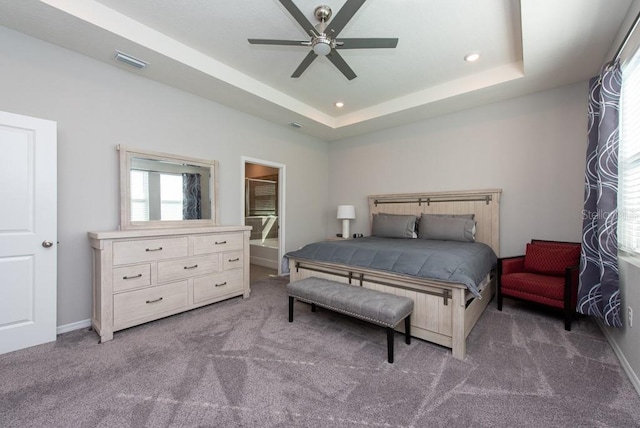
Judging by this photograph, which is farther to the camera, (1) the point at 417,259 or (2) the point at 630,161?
(1) the point at 417,259

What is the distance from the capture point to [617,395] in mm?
1680

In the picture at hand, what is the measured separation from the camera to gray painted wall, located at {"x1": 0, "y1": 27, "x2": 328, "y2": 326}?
2436mm

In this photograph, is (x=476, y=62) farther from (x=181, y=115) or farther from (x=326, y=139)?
(x=181, y=115)

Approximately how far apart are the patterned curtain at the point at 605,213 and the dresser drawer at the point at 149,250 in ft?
12.9

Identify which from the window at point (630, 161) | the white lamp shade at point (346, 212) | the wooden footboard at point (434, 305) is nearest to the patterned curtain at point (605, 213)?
the window at point (630, 161)

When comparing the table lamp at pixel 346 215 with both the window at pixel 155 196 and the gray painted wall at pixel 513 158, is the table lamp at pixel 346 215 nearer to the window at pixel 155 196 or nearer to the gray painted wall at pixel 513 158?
the gray painted wall at pixel 513 158

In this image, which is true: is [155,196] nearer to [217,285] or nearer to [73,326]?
[217,285]

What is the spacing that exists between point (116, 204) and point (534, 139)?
5184mm

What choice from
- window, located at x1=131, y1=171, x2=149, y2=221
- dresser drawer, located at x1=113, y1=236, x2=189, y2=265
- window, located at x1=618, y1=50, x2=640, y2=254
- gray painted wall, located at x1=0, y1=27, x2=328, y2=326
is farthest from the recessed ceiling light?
window, located at x1=131, y1=171, x2=149, y2=221

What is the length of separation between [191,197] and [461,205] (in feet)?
12.9

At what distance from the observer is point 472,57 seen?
120 inches

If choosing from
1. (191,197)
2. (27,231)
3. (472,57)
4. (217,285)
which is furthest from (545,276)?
(27,231)

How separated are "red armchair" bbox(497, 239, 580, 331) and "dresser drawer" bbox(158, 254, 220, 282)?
3423mm

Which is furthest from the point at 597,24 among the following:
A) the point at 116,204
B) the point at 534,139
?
the point at 116,204
